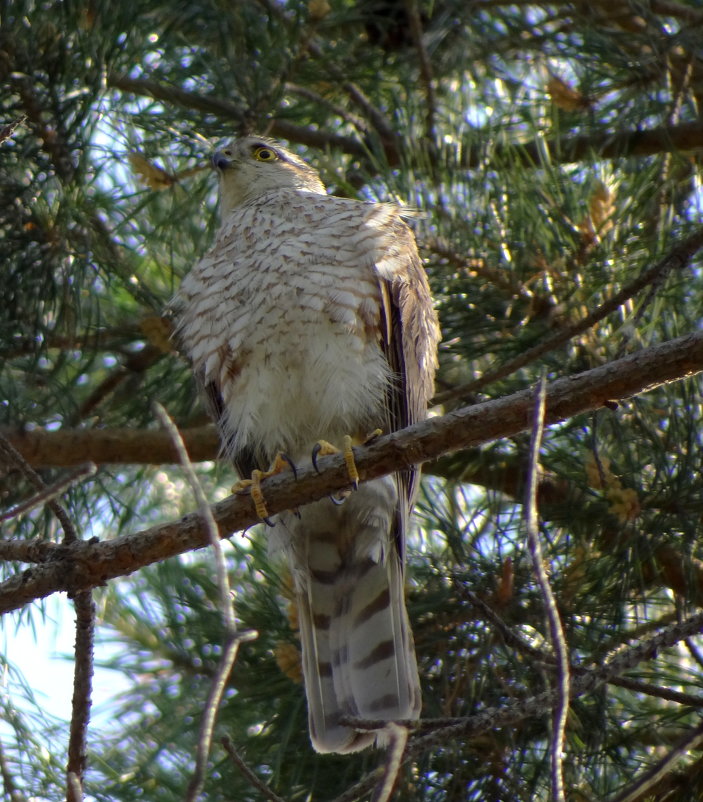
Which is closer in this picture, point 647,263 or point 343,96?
point 647,263

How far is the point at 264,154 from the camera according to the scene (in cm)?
414

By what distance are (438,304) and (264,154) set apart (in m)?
1.05

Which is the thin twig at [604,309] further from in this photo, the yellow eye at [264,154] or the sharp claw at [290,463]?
the yellow eye at [264,154]

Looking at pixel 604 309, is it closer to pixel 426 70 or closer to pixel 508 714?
pixel 426 70

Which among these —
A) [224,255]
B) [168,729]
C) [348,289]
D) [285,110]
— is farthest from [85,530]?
[285,110]

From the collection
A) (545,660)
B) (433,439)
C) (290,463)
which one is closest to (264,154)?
(290,463)

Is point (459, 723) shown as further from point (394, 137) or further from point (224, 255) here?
point (394, 137)

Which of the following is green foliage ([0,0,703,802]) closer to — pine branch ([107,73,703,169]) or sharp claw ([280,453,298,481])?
pine branch ([107,73,703,169])

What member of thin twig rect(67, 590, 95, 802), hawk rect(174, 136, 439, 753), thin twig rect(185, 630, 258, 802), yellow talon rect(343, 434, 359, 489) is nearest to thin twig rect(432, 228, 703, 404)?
hawk rect(174, 136, 439, 753)

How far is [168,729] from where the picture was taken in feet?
11.9

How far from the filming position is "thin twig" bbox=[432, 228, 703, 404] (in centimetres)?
281

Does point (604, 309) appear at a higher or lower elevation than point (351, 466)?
higher

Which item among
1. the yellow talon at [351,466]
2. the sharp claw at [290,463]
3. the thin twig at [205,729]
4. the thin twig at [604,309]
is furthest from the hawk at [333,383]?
the thin twig at [205,729]

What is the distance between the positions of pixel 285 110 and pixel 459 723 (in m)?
2.56
